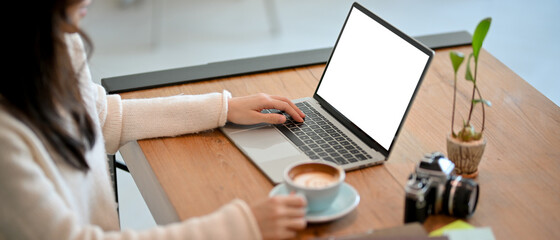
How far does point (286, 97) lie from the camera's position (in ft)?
4.66

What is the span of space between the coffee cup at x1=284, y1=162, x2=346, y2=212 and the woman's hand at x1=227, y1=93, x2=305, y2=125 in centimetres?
28

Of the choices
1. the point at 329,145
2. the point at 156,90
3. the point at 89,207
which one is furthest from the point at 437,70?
the point at 89,207

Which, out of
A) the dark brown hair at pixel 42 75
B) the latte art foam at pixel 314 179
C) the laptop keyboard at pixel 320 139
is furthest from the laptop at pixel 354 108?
the dark brown hair at pixel 42 75

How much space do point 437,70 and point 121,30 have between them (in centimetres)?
243

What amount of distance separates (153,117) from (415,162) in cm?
51

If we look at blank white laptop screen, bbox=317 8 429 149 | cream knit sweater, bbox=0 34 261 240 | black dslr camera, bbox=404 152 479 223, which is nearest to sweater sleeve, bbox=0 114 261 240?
cream knit sweater, bbox=0 34 261 240

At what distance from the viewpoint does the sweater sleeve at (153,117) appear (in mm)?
1270

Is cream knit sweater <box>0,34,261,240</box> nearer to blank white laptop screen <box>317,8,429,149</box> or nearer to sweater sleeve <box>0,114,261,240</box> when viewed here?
sweater sleeve <box>0,114,261,240</box>

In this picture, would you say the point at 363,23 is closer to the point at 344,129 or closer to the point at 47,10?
the point at 344,129

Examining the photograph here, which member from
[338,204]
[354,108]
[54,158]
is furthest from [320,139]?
[54,158]

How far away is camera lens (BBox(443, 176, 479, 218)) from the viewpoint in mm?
990

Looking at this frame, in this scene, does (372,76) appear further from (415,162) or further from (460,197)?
(460,197)

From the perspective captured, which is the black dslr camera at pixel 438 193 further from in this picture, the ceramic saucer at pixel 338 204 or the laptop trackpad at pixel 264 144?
the laptop trackpad at pixel 264 144

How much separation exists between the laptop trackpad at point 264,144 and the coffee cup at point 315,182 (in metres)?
0.17
